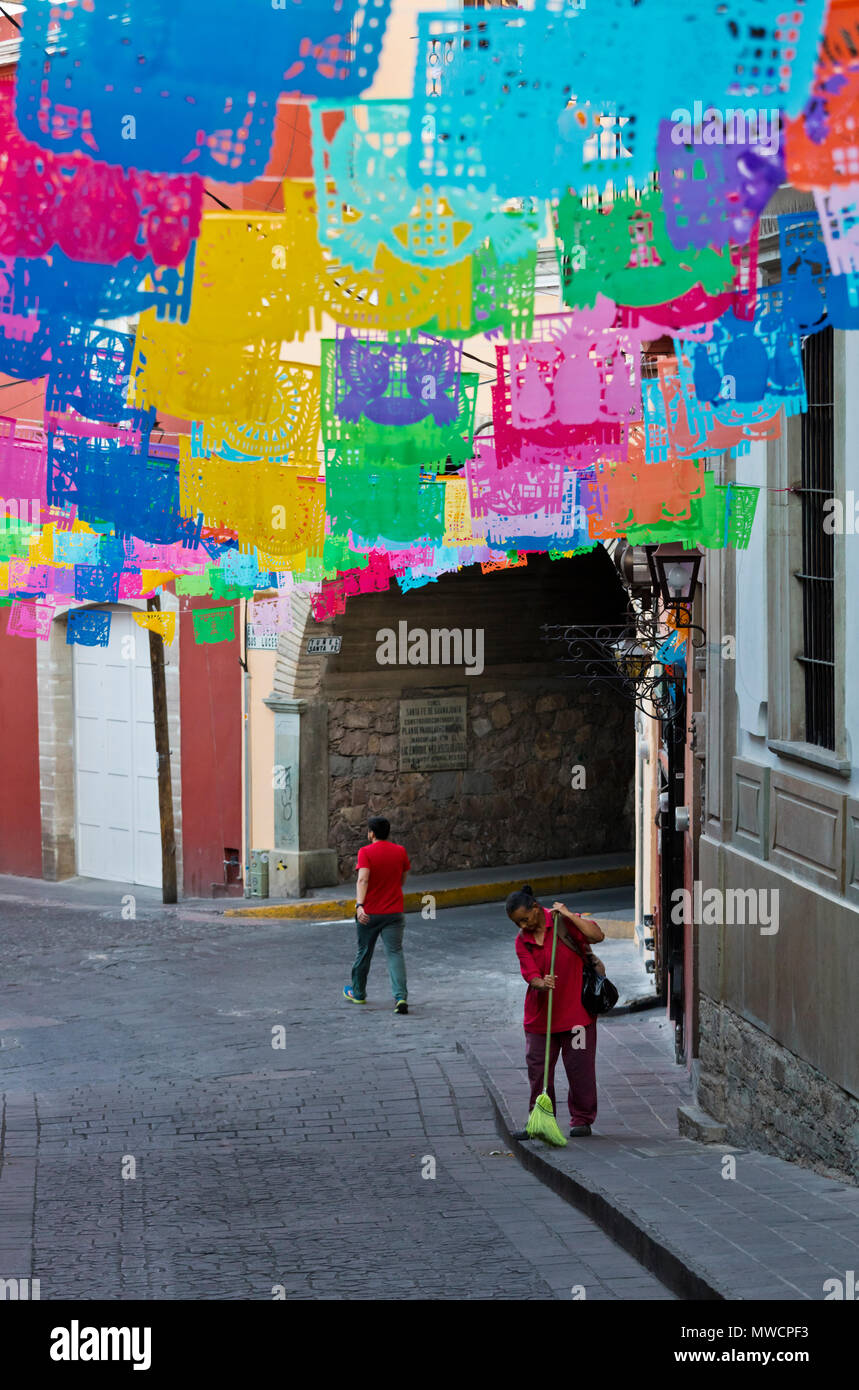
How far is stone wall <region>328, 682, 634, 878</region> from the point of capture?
20438mm

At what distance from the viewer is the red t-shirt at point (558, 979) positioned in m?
9.06

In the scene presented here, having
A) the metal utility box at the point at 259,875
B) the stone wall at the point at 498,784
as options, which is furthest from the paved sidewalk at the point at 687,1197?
the stone wall at the point at 498,784

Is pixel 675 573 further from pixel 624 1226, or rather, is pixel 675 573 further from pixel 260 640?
pixel 260 640

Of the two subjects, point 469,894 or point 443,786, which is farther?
point 443,786

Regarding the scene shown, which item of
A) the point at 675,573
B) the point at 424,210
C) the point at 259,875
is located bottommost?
the point at 259,875

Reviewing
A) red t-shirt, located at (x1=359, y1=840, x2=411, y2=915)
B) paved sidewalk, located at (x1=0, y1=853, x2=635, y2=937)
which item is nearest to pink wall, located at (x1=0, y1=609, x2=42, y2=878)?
paved sidewalk, located at (x1=0, y1=853, x2=635, y2=937)

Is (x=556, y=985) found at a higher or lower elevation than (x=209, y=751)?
lower

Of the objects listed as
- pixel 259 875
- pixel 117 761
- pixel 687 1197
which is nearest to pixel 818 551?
pixel 687 1197

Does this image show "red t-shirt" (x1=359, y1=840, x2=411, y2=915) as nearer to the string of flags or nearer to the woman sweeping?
the woman sweeping

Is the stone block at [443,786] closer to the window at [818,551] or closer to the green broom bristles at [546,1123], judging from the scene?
the green broom bristles at [546,1123]

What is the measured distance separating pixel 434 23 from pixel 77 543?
9.05 metres

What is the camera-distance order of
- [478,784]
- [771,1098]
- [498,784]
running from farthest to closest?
[498,784]
[478,784]
[771,1098]

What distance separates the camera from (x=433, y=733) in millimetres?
21219

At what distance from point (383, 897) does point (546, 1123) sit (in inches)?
176
